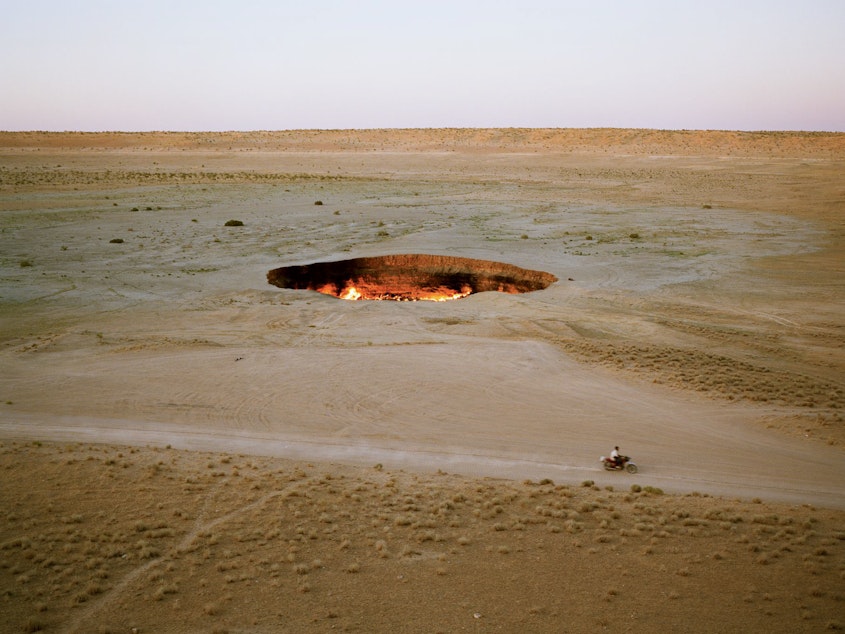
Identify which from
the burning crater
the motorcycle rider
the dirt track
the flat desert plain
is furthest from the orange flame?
the motorcycle rider

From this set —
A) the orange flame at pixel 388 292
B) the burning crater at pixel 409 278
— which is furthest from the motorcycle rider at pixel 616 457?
the orange flame at pixel 388 292

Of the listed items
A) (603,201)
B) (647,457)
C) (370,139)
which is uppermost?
(370,139)

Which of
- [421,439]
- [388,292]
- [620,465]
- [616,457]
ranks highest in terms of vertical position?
[388,292]

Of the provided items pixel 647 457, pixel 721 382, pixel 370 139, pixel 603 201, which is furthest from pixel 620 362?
pixel 370 139

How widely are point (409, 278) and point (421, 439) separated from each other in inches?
612

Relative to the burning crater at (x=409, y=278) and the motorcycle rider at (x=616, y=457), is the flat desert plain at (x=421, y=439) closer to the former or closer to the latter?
the motorcycle rider at (x=616, y=457)

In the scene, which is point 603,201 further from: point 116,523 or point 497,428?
point 116,523

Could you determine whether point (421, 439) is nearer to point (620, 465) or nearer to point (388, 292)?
point (620, 465)

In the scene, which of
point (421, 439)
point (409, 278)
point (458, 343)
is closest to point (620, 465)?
point (421, 439)

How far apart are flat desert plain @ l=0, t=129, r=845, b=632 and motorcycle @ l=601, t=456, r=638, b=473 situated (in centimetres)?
32

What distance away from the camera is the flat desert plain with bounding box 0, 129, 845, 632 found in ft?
27.0

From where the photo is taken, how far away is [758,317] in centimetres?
2162

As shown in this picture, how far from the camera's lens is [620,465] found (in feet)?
39.2

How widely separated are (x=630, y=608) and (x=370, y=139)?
386ft
